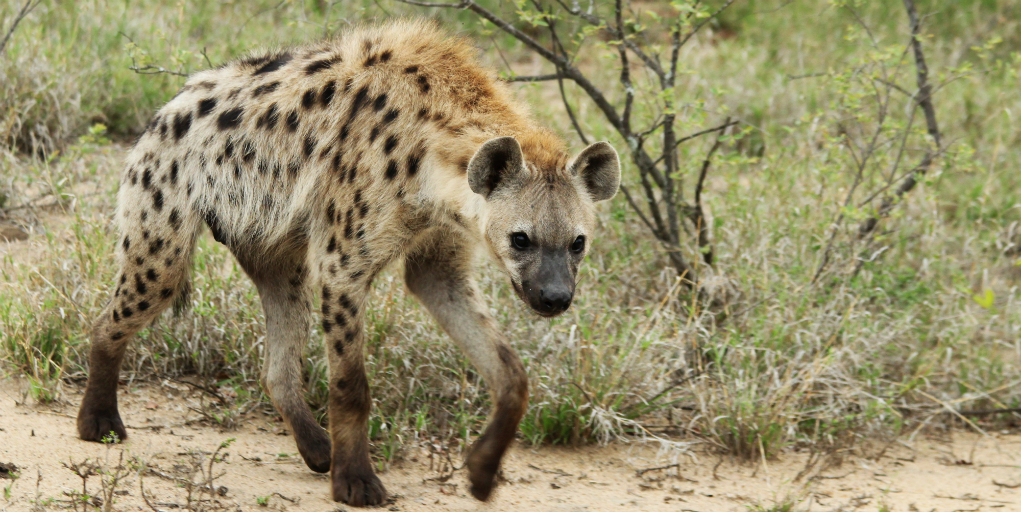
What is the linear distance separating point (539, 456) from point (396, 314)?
812mm

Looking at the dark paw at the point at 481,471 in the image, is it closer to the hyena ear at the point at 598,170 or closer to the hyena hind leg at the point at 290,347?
the hyena hind leg at the point at 290,347

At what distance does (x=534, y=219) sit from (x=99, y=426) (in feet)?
5.57

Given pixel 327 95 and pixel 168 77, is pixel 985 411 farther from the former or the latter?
pixel 168 77

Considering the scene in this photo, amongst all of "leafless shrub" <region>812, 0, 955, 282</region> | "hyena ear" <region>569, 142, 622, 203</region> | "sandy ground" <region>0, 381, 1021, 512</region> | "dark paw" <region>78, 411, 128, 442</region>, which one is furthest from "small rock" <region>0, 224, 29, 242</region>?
"leafless shrub" <region>812, 0, 955, 282</region>

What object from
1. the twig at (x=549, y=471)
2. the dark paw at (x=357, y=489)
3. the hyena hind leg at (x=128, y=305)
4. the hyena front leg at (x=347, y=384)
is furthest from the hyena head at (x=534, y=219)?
the hyena hind leg at (x=128, y=305)

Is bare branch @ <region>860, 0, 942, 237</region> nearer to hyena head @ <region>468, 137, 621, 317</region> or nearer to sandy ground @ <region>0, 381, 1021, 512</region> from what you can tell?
sandy ground @ <region>0, 381, 1021, 512</region>

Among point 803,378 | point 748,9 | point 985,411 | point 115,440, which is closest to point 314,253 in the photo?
point 115,440

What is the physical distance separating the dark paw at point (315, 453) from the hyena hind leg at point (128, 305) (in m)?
0.63

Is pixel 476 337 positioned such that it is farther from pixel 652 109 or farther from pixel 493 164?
pixel 652 109

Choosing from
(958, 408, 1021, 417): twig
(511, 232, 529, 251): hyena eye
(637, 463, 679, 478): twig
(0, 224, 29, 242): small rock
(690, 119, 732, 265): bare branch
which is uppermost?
(690, 119, 732, 265): bare branch

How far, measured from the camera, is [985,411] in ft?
14.9

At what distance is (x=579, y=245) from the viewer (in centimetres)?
322

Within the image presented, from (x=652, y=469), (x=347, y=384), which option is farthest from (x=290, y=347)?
(x=652, y=469)

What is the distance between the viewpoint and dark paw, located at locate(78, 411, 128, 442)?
3611mm
